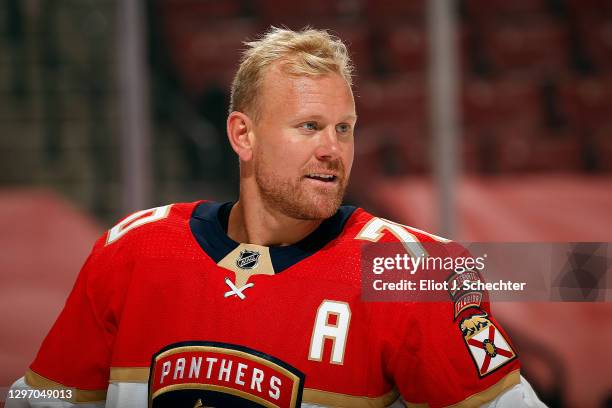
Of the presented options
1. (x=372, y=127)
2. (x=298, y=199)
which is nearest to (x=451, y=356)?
(x=298, y=199)

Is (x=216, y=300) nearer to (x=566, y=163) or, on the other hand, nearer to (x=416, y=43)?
(x=566, y=163)

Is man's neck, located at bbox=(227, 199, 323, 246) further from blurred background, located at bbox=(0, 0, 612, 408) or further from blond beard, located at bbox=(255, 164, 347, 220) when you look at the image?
blurred background, located at bbox=(0, 0, 612, 408)

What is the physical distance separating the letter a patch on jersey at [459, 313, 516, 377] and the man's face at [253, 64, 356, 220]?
0.29 m

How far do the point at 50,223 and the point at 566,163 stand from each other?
8.18 ft

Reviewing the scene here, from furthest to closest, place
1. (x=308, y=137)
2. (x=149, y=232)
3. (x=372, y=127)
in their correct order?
1. (x=372, y=127)
2. (x=149, y=232)
3. (x=308, y=137)

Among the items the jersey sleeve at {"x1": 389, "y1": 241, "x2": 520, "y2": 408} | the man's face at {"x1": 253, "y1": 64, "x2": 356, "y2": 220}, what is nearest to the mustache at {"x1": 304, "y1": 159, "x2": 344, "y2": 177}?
the man's face at {"x1": 253, "y1": 64, "x2": 356, "y2": 220}

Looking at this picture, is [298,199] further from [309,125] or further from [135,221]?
[135,221]

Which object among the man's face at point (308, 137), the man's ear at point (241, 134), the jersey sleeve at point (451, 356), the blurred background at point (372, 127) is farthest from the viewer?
the blurred background at point (372, 127)

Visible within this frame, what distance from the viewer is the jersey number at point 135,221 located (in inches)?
59.6

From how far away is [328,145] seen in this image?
4.50 ft

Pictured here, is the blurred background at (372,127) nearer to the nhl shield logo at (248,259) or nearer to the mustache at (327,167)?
the nhl shield logo at (248,259)

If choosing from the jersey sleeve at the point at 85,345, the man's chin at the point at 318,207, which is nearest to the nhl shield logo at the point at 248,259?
the man's chin at the point at 318,207

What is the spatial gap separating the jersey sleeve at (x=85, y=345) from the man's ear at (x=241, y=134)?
0.30 metres

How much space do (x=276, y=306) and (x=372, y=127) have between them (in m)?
3.09
